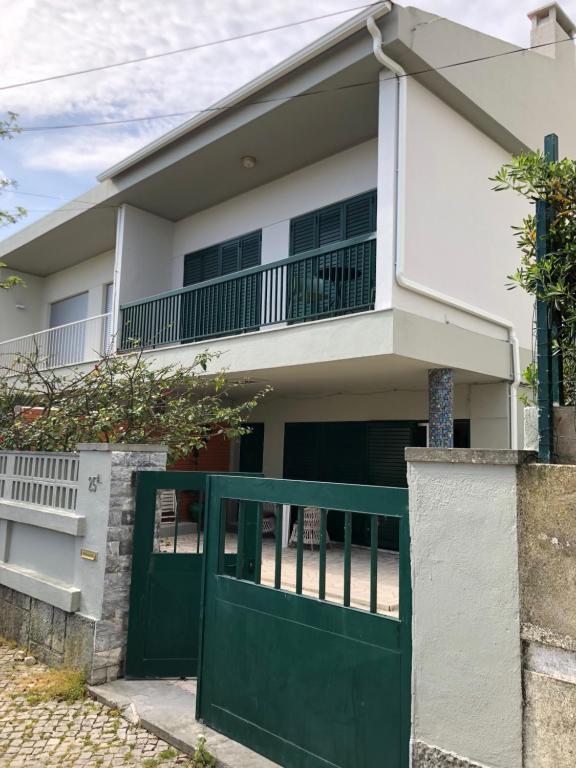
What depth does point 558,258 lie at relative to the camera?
100 inches

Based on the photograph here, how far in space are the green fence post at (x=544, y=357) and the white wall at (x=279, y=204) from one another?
6.77 m

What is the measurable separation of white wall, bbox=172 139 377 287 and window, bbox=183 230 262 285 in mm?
132

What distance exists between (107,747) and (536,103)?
10.5 metres

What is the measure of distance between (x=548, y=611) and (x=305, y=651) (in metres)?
1.44

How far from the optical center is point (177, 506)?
4.91 meters

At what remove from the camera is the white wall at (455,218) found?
745cm

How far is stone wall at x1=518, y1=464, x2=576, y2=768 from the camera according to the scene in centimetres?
222

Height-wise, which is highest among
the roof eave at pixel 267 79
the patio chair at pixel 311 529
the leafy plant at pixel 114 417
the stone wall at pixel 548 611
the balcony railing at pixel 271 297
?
the roof eave at pixel 267 79

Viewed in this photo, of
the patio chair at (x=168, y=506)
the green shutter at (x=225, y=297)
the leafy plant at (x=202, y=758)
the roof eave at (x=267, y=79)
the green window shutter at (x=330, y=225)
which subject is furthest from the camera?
the green window shutter at (x=330, y=225)

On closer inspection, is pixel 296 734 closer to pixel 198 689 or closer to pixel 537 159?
pixel 198 689

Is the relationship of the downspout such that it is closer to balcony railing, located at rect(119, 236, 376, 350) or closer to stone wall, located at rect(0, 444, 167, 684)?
balcony railing, located at rect(119, 236, 376, 350)

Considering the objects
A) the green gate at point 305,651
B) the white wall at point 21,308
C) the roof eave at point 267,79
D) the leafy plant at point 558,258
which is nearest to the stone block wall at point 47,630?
the green gate at point 305,651

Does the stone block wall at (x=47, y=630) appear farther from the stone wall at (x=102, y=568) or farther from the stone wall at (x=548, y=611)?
the stone wall at (x=548, y=611)

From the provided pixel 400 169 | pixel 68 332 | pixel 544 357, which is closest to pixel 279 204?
pixel 400 169
